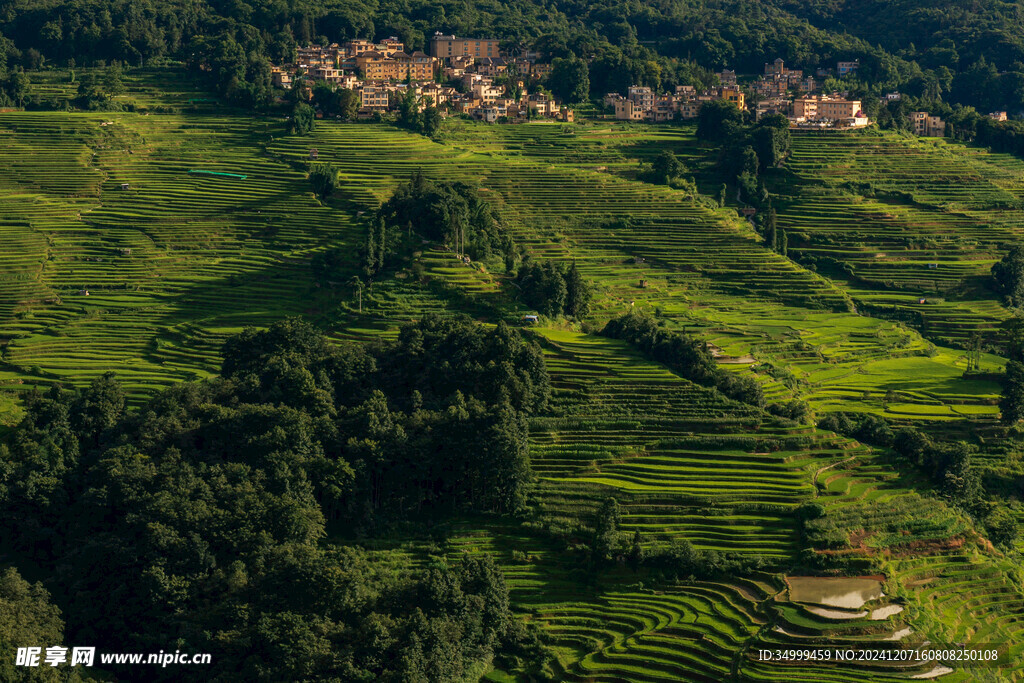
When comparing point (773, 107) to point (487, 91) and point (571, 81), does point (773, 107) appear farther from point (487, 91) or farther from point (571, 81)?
point (487, 91)

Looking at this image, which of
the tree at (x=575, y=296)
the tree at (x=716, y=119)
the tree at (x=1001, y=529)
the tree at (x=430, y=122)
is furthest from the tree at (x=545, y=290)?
the tree at (x=716, y=119)

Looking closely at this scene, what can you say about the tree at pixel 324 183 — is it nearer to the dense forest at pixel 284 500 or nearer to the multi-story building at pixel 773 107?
the dense forest at pixel 284 500

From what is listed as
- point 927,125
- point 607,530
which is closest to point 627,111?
point 927,125

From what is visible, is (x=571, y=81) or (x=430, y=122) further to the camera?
(x=571, y=81)

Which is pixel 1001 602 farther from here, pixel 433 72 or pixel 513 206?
pixel 433 72

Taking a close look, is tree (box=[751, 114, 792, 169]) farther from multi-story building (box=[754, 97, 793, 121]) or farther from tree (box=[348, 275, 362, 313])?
tree (box=[348, 275, 362, 313])

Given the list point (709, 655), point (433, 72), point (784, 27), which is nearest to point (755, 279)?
point (709, 655)

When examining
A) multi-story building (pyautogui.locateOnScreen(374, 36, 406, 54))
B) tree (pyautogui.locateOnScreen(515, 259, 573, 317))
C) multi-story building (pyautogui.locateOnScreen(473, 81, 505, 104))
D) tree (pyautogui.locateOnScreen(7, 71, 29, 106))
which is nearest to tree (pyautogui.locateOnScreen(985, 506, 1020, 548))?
tree (pyautogui.locateOnScreen(515, 259, 573, 317))
